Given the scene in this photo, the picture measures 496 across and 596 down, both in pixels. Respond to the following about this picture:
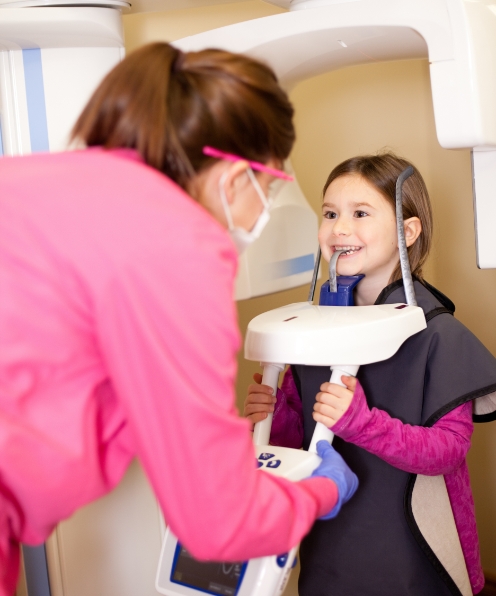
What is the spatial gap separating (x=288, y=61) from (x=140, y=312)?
796mm

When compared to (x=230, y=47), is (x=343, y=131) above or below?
below

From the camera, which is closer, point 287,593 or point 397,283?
point 397,283

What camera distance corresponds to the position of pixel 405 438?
1.17 meters

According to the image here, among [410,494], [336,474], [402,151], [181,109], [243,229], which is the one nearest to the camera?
[181,109]

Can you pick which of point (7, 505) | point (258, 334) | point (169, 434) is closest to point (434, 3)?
point (258, 334)

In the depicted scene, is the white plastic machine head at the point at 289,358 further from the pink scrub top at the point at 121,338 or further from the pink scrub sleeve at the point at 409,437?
the pink scrub top at the point at 121,338

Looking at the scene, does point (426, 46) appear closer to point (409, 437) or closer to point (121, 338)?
point (409, 437)

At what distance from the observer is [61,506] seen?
777 mm

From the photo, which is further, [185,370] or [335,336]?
[335,336]

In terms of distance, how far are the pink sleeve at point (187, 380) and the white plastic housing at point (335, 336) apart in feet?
1.07

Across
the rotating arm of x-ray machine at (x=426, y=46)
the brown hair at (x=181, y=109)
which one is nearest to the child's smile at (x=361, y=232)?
the rotating arm of x-ray machine at (x=426, y=46)

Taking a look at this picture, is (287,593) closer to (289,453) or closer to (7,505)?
(289,453)

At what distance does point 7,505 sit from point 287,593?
107 centimetres

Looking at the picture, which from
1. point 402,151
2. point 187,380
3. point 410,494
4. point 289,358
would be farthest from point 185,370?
point 402,151
